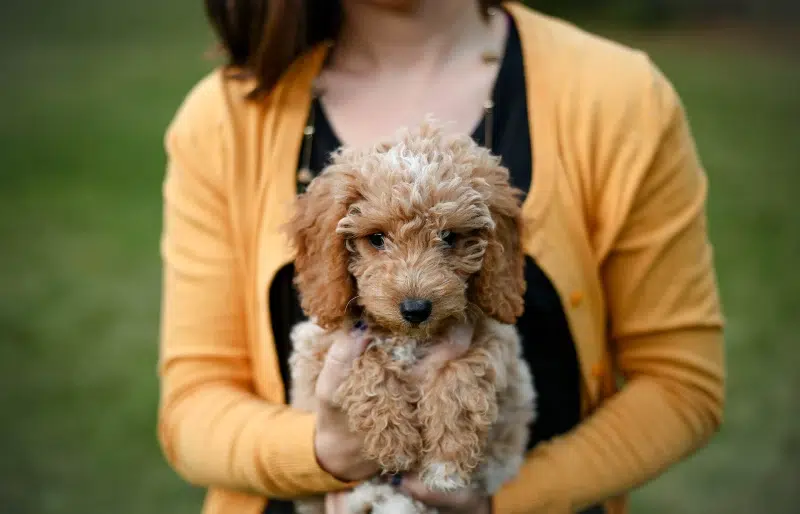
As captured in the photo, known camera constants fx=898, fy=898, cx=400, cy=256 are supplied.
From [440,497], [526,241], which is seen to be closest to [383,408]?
[440,497]

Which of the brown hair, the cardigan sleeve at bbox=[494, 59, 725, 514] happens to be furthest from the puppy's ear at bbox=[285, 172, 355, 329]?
the cardigan sleeve at bbox=[494, 59, 725, 514]

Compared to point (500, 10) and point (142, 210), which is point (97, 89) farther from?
point (500, 10)

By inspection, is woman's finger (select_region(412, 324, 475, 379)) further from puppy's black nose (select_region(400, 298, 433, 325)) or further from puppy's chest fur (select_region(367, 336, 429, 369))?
puppy's black nose (select_region(400, 298, 433, 325))

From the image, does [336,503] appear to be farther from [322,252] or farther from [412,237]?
[412,237]

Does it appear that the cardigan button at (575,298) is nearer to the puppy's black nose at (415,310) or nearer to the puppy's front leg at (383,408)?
the puppy's front leg at (383,408)

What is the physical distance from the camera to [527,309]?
8.48 ft

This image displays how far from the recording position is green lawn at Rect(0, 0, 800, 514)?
5.55 metres

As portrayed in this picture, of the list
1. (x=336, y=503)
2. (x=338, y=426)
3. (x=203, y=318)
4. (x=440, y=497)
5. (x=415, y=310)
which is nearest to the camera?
(x=415, y=310)

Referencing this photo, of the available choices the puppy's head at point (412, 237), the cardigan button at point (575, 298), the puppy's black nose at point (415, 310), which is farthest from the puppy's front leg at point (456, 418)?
the cardigan button at point (575, 298)

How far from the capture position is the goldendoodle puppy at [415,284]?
1984 mm

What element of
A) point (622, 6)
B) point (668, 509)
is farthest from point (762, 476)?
point (622, 6)

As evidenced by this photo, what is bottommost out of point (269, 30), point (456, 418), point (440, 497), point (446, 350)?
point (440, 497)

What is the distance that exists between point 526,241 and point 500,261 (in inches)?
13.8

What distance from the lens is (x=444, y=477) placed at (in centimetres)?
210
